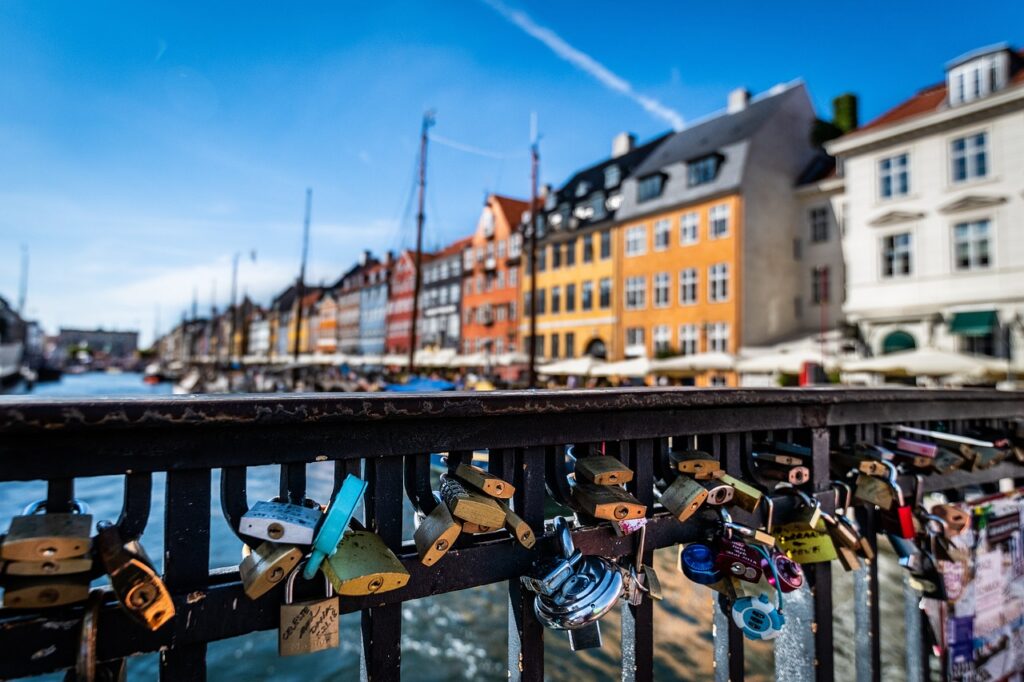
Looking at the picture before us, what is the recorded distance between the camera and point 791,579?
4.66ft

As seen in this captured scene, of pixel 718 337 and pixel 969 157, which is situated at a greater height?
pixel 969 157

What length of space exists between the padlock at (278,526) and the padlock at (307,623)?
0.08 m

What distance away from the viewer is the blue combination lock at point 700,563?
1439mm

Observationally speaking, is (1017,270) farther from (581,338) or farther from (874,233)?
(581,338)

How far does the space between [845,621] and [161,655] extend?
6.23 metres

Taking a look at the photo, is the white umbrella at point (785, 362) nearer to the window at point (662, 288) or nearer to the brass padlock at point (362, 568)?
the window at point (662, 288)

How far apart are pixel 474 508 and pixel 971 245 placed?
21988 mm

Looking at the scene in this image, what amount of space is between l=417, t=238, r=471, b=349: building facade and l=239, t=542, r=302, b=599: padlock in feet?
136

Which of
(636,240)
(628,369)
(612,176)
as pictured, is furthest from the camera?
(612,176)

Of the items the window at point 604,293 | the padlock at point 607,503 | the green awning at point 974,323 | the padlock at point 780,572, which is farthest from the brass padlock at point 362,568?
the window at point 604,293

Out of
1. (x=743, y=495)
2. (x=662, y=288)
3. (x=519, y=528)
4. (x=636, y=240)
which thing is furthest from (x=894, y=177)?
(x=519, y=528)

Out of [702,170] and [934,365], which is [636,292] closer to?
[702,170]

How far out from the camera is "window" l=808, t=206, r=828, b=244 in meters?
25.2

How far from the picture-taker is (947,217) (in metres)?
17.9
